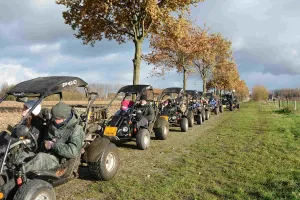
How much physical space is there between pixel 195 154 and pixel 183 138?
2.91 meters

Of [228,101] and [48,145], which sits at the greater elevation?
[228,101]

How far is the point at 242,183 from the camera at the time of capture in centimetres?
555

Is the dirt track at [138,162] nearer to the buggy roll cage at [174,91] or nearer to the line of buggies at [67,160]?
the line of buggies at [67,160]

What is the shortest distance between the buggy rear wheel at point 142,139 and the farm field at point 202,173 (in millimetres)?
180

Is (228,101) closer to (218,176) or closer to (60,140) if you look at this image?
(218,176)

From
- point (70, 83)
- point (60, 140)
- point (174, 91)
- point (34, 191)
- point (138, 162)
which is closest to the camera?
point (34, 191)

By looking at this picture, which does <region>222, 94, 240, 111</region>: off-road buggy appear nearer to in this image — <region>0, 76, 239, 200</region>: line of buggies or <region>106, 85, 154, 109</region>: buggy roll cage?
<region>106, 85, 154, 109</region>: buggy roll cage

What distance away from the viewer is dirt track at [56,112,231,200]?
5.27m

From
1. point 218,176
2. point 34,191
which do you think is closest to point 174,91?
point 218,176

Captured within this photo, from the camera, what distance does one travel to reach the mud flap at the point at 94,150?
17.6 ft

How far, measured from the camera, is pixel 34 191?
12.3 ft

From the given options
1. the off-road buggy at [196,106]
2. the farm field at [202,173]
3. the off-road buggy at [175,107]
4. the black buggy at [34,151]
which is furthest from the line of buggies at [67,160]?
the off-road buggy at [196,106]

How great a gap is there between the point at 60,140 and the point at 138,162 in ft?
9.48

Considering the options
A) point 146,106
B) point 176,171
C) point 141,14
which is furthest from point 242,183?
point 141,14
